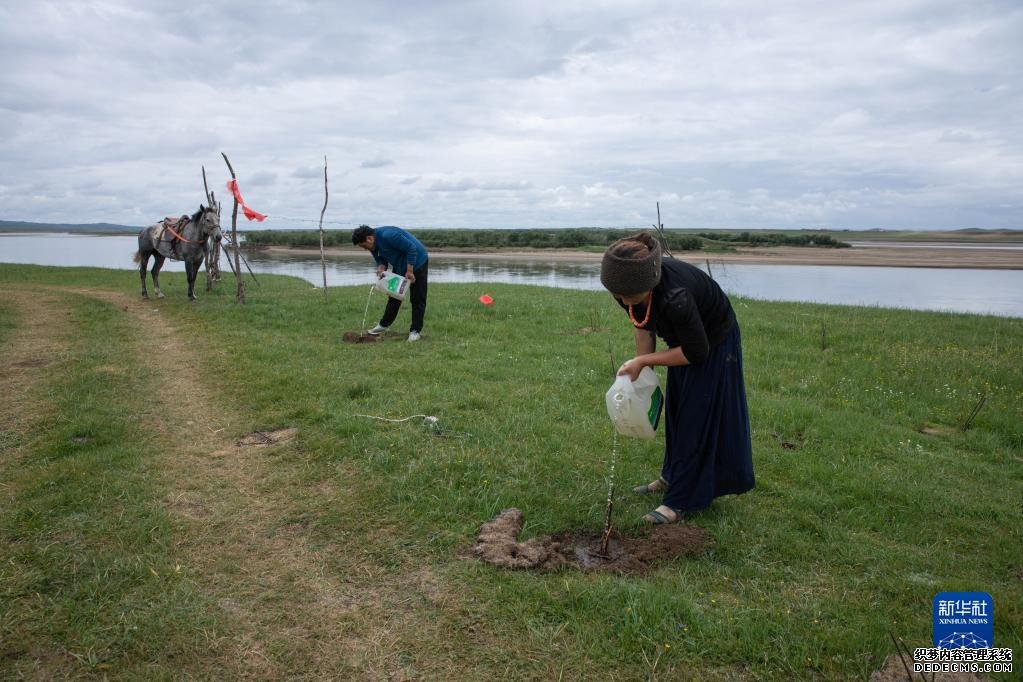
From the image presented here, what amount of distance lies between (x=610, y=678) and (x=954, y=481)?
3.66 meters

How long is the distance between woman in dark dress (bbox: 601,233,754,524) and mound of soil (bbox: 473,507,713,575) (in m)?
0.26

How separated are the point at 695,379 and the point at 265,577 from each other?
2.72 m

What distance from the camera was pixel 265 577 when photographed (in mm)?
3424

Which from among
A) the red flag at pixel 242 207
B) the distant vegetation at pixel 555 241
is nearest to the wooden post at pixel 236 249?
the red flag at pixel 242 207

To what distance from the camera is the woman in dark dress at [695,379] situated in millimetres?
3668

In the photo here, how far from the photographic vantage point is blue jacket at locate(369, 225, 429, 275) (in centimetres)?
923

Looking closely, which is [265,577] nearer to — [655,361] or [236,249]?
[655,361]

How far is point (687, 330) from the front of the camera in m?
3.62

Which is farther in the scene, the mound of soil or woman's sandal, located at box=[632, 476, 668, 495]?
woman's sandal, located at box=[632, 476, 668, 495]

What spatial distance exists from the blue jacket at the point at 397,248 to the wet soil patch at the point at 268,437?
4033 millimetres

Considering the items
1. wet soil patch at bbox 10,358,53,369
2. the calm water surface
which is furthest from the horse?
wet soil patch at bbox 10,358,53,369

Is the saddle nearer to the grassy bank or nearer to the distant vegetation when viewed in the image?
the grassy bank

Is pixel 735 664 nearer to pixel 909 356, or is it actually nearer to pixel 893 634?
pixel 893 634

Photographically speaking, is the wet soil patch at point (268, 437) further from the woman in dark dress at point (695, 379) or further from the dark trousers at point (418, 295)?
the dark trousers at point (418, 295)
